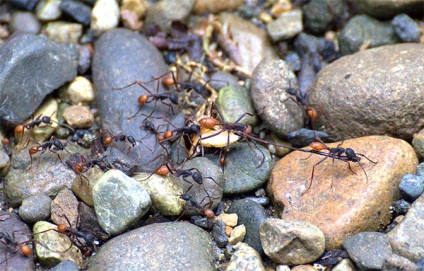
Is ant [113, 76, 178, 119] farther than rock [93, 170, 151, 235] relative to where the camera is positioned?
Yes

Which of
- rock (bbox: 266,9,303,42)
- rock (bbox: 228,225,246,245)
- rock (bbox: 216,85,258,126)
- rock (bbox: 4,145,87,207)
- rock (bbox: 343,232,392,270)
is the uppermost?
rock (bbox: 266,9,303,42)

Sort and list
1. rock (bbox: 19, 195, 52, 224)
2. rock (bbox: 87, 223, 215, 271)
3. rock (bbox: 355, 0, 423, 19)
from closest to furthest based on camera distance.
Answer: rock (bbox: 87, 223, 215, 271), rock (bbox: 19, 195, 52, 224), rock (bbox: 355, 0, 423, 19)

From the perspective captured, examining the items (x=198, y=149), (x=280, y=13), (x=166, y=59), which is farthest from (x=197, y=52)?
(x=198, y=149)

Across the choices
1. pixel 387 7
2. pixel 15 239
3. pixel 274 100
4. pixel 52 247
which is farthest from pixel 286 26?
pixel 15 239

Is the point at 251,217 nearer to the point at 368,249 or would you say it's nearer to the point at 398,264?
the point at 368,249

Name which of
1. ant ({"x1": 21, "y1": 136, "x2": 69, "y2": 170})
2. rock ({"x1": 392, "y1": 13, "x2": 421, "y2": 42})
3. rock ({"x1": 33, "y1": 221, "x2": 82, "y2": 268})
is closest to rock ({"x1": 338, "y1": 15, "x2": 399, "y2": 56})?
rock ({"x1": 392, "y1": 13, "x2": 421, "y2": 42})

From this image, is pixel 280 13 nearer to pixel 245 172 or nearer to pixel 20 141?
pixel 245 172

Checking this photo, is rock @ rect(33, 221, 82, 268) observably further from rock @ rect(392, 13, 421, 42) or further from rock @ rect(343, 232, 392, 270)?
rock @ rect(392, 13, 421, 42)
